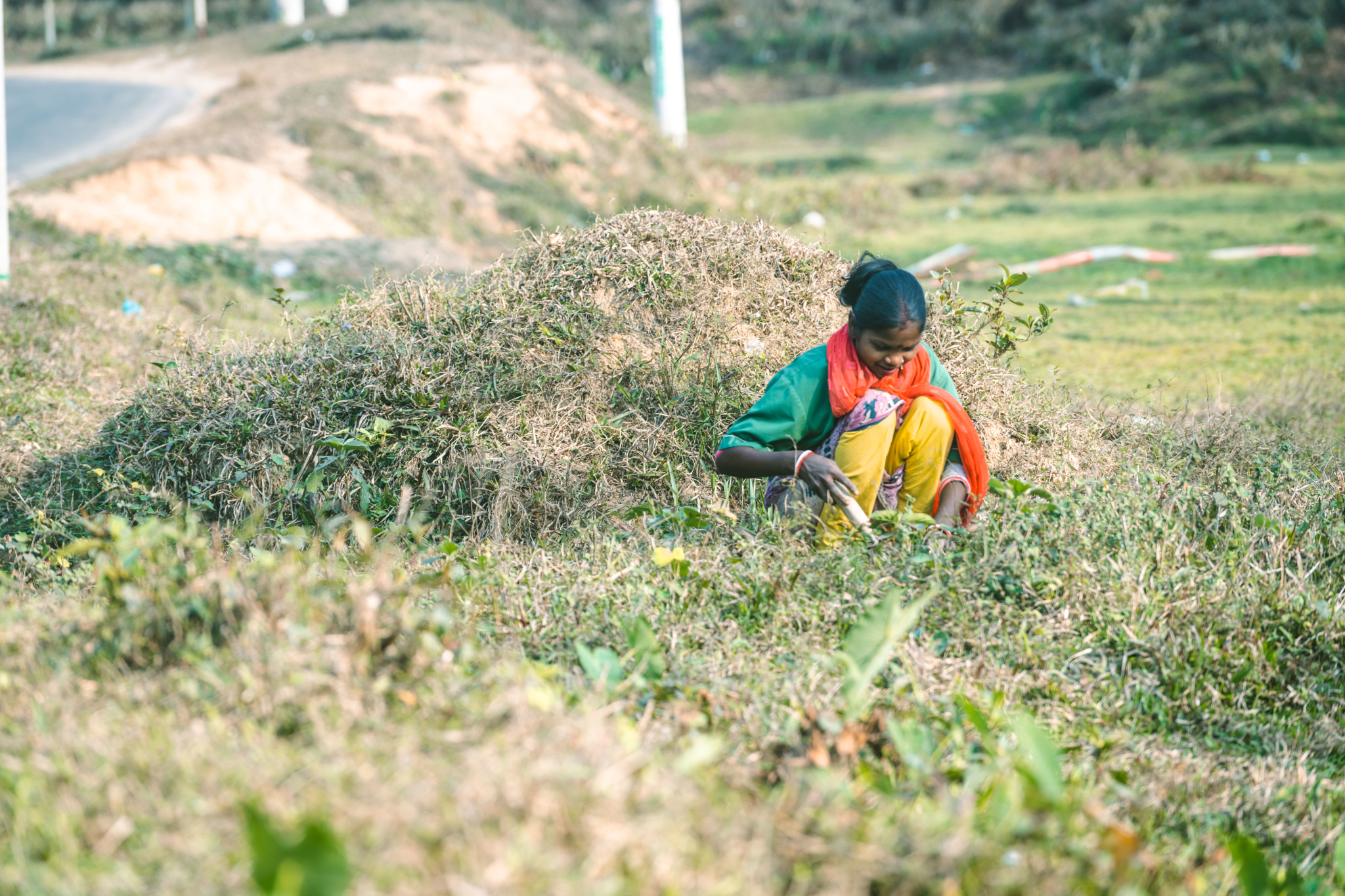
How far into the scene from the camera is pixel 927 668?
248 cm

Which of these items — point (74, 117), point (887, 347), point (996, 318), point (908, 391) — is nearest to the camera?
point (887, 347)

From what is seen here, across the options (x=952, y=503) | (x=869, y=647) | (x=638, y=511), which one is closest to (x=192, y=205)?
(x=638, y=511)

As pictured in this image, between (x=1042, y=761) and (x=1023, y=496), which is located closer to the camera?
(x=1042, y=761)

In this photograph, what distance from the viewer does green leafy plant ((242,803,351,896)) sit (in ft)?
4.07

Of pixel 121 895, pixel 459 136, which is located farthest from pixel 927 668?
pixel 459 136

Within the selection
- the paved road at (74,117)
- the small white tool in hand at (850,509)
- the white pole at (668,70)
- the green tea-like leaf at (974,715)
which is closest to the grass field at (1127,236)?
the white pole at (668,70)

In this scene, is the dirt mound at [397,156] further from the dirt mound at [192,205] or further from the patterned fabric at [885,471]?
the patterned fabric at [885,471]

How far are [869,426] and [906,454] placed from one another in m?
0.19

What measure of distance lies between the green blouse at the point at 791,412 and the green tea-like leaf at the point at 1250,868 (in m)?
1.68

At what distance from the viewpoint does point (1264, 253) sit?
9406 millimetres

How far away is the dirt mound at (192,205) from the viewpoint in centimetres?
900

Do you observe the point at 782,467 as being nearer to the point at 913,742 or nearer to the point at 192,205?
the point at 913,742

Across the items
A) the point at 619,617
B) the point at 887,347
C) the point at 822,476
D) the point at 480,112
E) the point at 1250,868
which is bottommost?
the point at 1250,868

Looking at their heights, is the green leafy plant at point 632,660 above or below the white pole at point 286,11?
below
